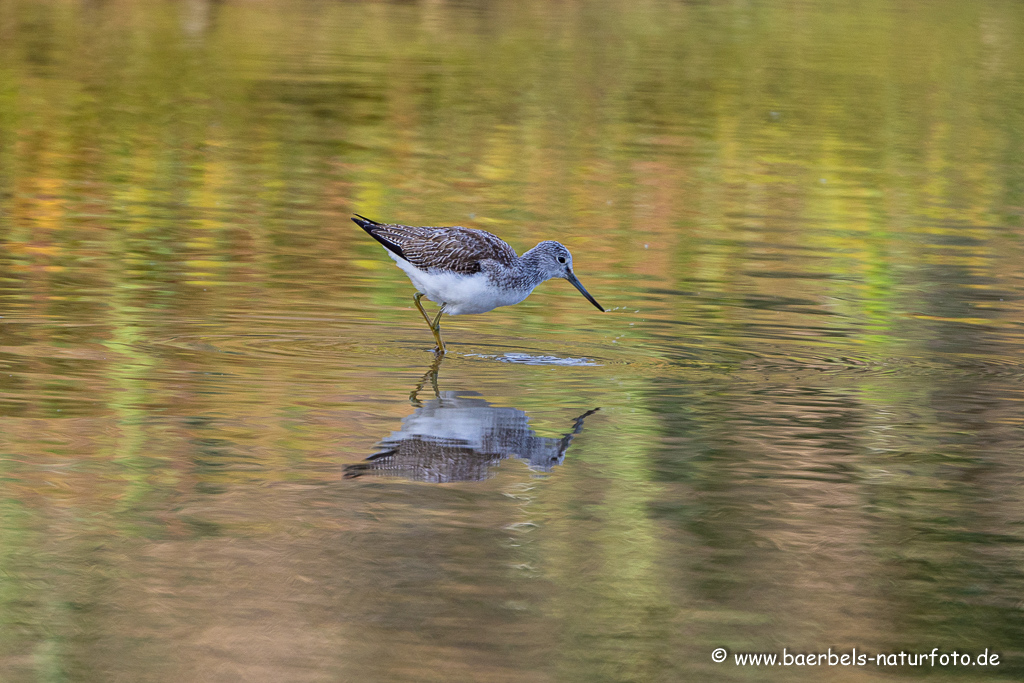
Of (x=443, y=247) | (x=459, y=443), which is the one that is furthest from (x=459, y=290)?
(x=459, y=443)

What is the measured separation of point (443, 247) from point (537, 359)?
46.6 inches

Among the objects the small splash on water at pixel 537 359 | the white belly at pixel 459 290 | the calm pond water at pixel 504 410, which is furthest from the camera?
the white belly at pixel 459 290

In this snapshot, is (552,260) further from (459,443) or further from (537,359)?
(459,443)

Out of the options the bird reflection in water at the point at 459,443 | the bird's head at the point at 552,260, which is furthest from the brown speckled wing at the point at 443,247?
the bird reflection in water at the point at 459,443

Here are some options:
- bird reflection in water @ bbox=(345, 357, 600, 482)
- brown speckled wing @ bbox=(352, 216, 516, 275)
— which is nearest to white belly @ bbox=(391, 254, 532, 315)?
brown speckled wing @ bbox=(352, 216, 516, 275)

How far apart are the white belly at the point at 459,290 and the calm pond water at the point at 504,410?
0.37 m

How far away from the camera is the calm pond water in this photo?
7113 millimetres

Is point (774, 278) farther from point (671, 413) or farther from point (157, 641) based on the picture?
point (157, 641)

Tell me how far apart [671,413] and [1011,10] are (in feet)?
173

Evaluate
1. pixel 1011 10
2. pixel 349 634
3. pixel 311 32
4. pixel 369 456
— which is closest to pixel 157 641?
pixel 349 634

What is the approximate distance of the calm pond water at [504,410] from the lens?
23.3 feet

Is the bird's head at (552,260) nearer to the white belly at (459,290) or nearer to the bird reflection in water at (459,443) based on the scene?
the white belly at (459,290)

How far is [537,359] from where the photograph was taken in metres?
12.4

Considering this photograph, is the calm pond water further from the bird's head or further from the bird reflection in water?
the bird's head
